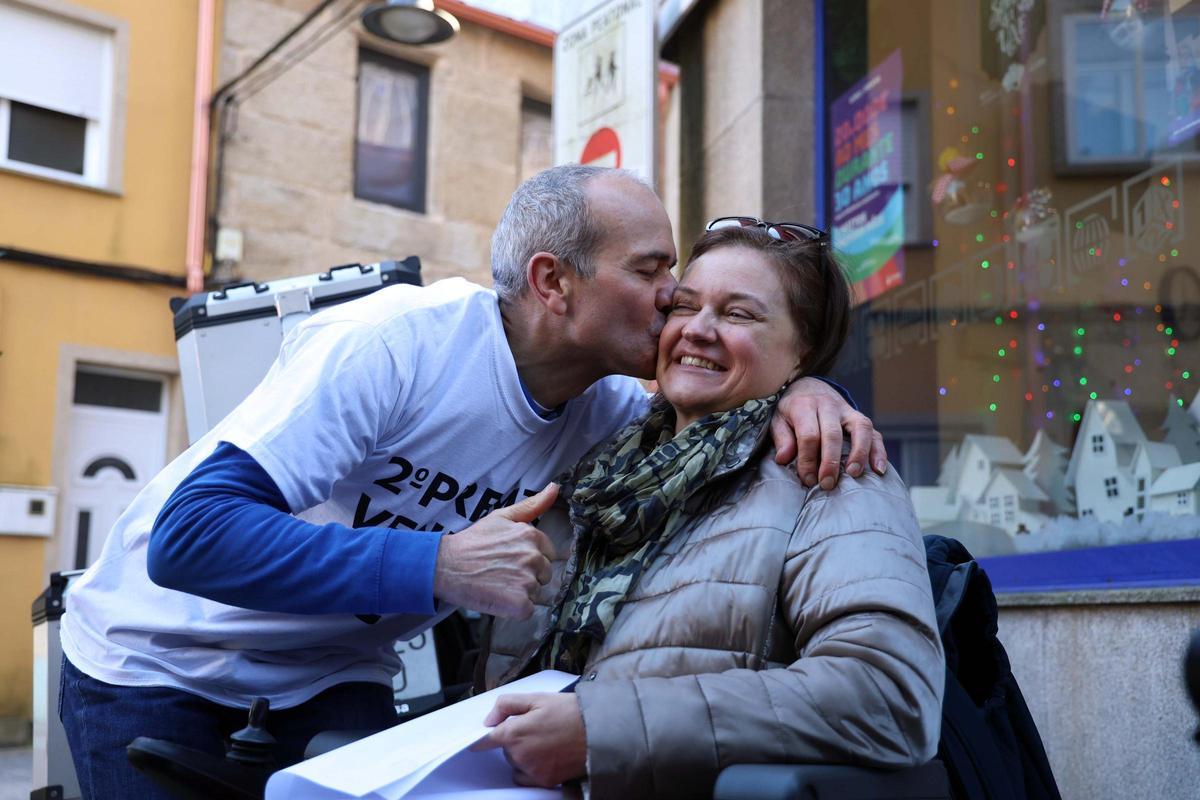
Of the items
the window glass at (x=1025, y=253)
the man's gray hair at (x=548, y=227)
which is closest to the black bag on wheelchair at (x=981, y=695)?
the man's gray hair at (x=548, y=227)

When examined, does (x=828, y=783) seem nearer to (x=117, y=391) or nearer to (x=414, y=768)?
(x=414, y=768)

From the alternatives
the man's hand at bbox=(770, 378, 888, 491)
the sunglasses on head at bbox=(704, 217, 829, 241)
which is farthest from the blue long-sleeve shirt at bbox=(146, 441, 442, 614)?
the sunglasses on head at bbox=(704, 217, 829, 241)

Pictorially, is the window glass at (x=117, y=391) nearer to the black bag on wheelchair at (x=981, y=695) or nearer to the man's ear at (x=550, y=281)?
the man's ear at (x=550, y=281)

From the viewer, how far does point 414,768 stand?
1.66 metres

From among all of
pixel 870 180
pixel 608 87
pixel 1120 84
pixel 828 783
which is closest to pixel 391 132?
pixel 608 87

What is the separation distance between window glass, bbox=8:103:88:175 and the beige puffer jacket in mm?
9867

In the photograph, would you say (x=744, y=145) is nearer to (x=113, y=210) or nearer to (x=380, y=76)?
(x=113, y=210)

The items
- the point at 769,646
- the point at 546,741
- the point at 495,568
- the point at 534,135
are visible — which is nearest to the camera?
the point at 546,741

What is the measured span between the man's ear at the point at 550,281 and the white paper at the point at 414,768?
38.0 inches

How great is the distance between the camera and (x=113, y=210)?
34.8 ft

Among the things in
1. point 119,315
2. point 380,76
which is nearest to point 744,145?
point 119,315

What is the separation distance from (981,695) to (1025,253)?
270 cm

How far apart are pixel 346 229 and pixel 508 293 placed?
31.4ft

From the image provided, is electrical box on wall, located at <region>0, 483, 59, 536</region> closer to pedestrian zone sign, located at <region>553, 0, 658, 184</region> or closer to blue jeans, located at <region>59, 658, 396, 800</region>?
pedestrian zone sign, located at <region>553, 0, 658, 184</region>
